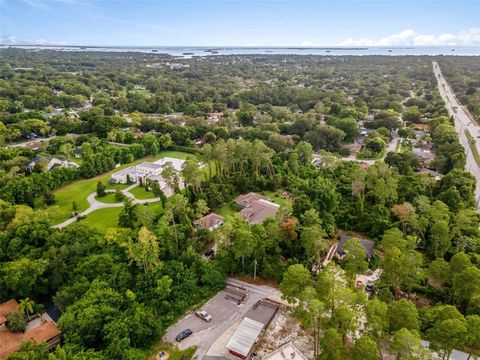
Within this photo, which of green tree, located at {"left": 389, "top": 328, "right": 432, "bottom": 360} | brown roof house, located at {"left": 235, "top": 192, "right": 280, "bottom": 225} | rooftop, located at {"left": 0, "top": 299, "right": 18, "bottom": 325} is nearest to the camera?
green tree, located at {"left": 389, "top": 328, "right": 432, "bottom": 360}

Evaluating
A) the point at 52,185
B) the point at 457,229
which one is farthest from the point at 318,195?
the point at 52,185

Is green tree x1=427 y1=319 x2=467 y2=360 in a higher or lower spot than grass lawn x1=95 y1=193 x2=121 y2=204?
higher

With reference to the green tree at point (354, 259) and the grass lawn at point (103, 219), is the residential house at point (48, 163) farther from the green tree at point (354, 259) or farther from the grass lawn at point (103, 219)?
the green tree at point (354, 259)

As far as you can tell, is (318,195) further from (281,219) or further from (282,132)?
(282,132)

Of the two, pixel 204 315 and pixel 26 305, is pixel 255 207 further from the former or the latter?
pixel 26 305

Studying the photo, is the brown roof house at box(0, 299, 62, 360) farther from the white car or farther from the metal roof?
the metal roof

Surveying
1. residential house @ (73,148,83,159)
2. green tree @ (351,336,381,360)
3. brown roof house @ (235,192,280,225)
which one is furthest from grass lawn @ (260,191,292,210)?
residential house @ (73,148,83,159)

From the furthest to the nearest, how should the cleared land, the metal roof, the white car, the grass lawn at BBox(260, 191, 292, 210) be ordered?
the grass lawn at BBox(260, 191, 292, 210) → the cleared land → the white car → the metal roof
